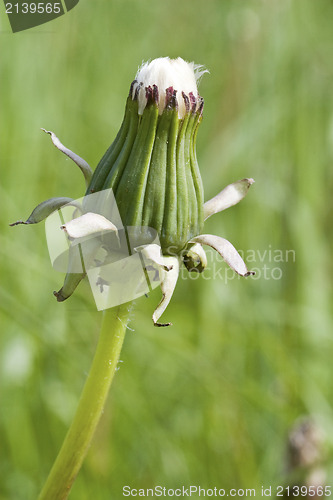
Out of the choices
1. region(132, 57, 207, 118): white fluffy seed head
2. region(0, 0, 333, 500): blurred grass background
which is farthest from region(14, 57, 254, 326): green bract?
region(0, 0, 333, 500): blurred grass background

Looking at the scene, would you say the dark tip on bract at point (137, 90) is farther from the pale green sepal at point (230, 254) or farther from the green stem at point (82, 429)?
the green stem at point (82, 429)

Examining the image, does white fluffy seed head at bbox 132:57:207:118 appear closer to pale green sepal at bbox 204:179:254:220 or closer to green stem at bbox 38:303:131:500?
pale green sepal at bbox 204:179:254:220

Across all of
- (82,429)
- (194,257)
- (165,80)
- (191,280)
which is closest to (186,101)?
(165,80)

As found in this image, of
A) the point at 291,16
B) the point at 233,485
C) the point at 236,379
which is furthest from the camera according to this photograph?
the point at 291,16

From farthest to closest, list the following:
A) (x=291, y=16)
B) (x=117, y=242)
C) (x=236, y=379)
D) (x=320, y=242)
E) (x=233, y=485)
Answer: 1. (x=291, y=16)
2. (x=320, y=242)
3. (x=236, y=379)
4. (x=233, y=485)
5. (x=117, y=242)

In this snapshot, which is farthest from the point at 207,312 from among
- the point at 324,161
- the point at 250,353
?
the point at 324,161

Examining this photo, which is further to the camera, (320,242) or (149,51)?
(149,51)

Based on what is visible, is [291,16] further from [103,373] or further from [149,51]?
[103,373]
